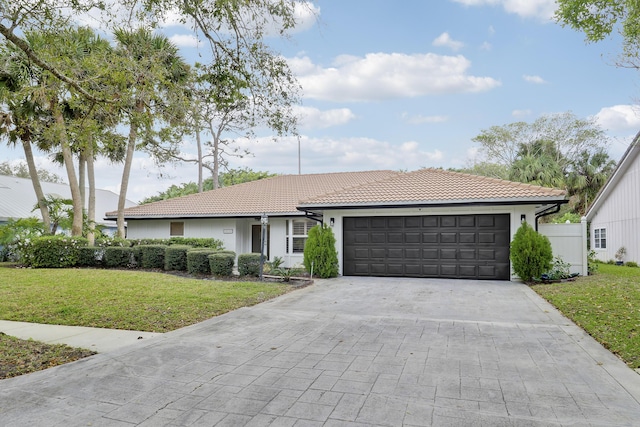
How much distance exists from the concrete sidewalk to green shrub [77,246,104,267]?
30.0 feet

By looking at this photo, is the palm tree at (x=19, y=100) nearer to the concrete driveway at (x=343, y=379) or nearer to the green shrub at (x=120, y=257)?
the green shrub at (x=120, y=257)

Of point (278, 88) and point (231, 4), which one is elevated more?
point (231, 4)

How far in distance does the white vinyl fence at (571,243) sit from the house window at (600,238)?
444 inches

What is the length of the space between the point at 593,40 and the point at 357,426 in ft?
31.1

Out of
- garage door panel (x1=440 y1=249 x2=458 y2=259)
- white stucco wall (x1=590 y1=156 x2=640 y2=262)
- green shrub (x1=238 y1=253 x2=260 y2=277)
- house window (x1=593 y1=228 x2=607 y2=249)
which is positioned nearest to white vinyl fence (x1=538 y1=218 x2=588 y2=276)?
garage door panel (x1=440 y1=249 x2=458 y2=259)

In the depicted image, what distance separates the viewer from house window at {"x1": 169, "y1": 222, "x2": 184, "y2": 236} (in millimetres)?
18344

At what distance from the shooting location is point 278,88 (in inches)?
273

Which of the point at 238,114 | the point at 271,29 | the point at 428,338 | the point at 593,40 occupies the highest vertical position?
the point at 593,40

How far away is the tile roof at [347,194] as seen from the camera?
12.4 meters

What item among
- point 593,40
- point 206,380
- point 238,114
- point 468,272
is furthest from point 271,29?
point 468,272

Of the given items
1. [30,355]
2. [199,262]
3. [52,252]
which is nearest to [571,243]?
[199,262]

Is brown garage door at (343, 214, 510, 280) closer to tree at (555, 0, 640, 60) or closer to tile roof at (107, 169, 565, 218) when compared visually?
tile roof at (107, 169, 565, 218)

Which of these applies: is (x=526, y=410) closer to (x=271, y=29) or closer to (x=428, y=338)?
(x=428, y=338)

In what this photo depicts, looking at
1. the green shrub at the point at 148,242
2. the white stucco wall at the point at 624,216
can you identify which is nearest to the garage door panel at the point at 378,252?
the green shrub at the point at 148,242
